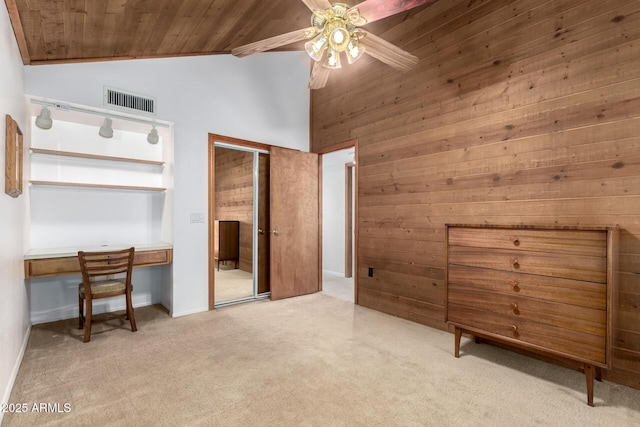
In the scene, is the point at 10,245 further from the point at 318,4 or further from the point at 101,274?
the point at 318,4

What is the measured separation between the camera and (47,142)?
314 centimetres

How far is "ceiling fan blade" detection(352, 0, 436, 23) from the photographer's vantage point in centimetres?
189

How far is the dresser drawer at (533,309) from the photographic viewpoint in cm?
188

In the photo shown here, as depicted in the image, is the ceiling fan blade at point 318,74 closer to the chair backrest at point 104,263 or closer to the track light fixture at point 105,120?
the track light fixture at point 105,120

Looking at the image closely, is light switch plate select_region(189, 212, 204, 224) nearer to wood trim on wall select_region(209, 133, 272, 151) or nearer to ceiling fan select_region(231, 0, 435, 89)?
wood trim on wall select_region(209, 133, 272, 151)

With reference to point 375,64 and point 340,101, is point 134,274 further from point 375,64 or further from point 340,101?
point 375,64

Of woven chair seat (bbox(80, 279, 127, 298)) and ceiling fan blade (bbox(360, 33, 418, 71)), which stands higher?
ceiling fan blade (bbox(360, 33, 418, 71))

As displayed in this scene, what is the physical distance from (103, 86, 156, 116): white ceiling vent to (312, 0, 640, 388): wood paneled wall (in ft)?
7.46

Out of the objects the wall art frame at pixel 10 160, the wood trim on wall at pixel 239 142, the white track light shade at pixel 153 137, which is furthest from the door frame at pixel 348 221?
the wall art frame at pixel 10 160

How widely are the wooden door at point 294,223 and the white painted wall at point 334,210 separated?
1238 millimetres

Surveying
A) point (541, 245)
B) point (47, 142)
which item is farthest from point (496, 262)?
point (47, 142)

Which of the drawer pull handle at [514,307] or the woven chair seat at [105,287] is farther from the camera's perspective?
the woven chair seat at [105,287]

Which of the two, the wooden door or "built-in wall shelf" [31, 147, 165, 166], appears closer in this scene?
"built-in wall shelf" [31, 147, 165, 166]

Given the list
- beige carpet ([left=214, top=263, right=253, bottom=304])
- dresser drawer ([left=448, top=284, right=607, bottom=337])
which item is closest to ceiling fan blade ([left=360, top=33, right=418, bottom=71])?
dresser drawer ([left=448, top=284, right=607, bottom=337])
